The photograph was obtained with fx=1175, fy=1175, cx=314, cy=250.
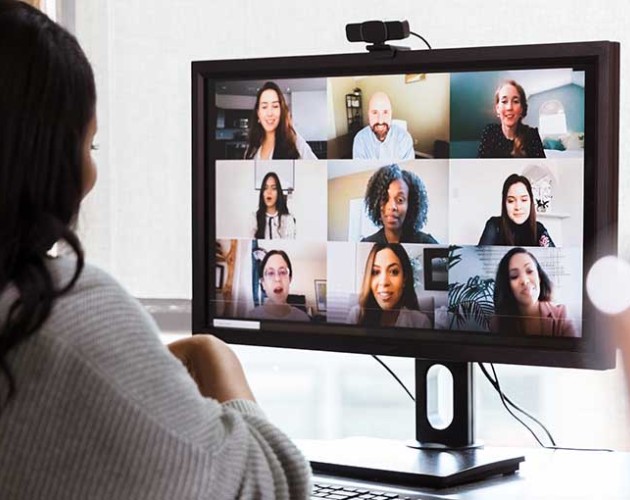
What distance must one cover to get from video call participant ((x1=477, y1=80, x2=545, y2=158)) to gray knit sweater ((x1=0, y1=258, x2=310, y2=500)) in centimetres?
68

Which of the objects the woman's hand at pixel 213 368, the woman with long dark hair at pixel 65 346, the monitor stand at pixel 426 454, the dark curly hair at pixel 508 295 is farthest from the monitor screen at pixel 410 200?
the woman with long dark hair at pixel 65 346

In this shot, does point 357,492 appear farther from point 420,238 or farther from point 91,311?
point 91,311

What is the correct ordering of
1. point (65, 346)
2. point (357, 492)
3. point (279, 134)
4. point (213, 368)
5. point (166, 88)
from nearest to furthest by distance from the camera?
point (65, 346) → point (213, 368) → point (357, 492) → point (279, 134) → point (166, 88)

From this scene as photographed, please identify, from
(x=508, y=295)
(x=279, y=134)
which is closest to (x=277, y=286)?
(x=279, y=134)

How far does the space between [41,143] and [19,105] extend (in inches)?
1.3

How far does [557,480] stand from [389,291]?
0.32 meters

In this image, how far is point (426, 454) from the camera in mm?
1565

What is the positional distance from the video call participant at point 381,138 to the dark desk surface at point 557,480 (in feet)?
1.32

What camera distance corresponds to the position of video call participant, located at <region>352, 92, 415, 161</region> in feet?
4.99

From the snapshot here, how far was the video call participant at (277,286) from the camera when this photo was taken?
1.61 meters

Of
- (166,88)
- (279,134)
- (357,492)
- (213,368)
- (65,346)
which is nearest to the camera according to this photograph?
(65,346)

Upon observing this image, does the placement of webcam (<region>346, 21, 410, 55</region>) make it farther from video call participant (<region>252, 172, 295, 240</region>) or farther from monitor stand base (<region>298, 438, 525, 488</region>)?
monitor stand base (<region>298, 438, 525, 488</region>)

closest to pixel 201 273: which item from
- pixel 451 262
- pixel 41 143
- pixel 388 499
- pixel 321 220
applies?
pixel 321 220

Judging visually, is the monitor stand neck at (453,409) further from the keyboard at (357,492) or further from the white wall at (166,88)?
the white wall at (166,88)
